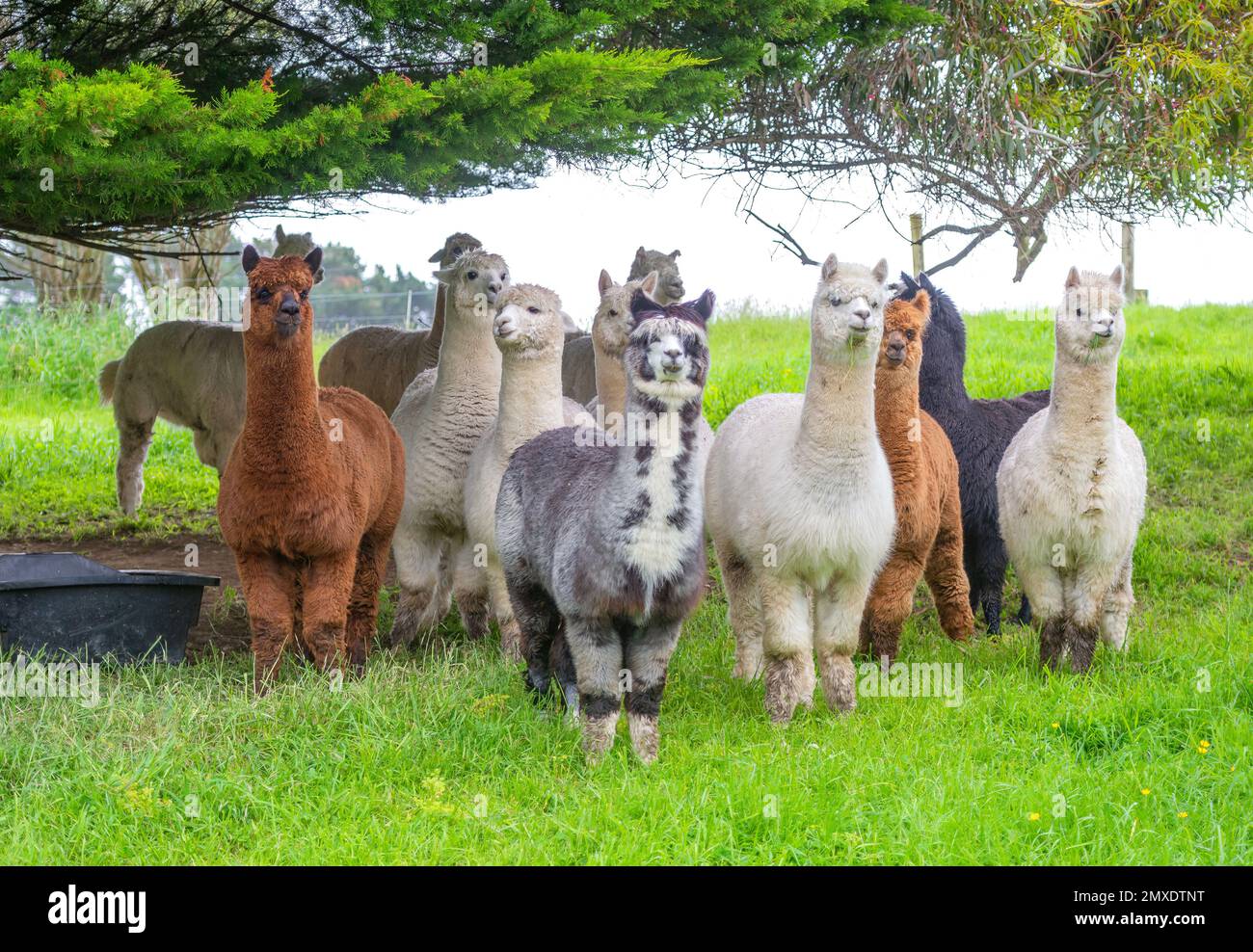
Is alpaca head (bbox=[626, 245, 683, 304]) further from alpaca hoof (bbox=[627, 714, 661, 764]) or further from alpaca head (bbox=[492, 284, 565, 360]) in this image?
alpaca hoof (bbox=[627, 714, 661, 764])

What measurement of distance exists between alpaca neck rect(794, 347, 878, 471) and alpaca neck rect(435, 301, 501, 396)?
7.34ft

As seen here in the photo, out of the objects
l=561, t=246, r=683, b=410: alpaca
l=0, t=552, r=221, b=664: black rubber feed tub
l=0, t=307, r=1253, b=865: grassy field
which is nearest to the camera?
l=0, t=307, r=1253, b=865: grassy field

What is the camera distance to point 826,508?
17.0 ft

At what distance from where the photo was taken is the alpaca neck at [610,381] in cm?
667

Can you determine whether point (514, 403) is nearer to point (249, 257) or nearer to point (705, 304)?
point (249, 257)

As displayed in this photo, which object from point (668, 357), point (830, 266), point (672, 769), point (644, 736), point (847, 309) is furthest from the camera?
point (830, 266)

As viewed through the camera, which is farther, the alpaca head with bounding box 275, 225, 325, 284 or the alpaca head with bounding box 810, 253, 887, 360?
the alpaca head with bounding box 275, 225, 325, 284

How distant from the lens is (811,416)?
17.3 feet

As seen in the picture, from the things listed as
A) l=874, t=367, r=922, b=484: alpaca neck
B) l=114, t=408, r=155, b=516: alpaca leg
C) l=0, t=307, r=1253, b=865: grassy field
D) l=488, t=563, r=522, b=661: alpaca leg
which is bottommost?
l=0, t=307, r=1253, b=865: grassy field

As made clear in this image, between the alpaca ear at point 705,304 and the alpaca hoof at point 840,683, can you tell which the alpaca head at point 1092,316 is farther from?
the alpaca ear at point 705,304

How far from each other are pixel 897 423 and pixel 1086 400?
31.6 inches

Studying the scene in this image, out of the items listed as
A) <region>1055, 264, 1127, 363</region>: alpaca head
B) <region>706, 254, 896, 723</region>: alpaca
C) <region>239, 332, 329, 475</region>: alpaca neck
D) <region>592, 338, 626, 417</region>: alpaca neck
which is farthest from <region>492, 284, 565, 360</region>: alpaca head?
<region>1055, 264, 1127, 363</region>: alpaca head

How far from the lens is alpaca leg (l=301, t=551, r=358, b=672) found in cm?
584

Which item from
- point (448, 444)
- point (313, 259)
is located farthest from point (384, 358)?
point (313, 259)
